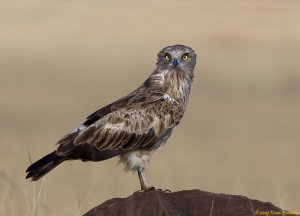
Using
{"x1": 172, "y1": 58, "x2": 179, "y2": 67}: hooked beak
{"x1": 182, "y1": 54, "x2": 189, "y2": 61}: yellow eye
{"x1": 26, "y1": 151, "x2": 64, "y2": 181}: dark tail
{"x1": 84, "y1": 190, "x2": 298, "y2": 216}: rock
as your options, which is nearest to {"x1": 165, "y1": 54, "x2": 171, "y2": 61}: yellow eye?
{"x1": 172, "y1": 58, "x2": 179, "y2": 67}: hooked beak

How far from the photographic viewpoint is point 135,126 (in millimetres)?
12031

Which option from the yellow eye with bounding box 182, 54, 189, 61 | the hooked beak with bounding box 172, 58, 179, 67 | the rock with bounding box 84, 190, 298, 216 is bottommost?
the rock with bounding box 84, 190, 298, 216

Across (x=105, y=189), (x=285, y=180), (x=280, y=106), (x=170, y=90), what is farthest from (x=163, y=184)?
(x=280, y=106)

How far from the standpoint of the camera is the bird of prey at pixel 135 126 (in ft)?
38.3

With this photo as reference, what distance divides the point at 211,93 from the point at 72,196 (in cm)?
1178

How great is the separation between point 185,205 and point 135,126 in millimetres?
2681

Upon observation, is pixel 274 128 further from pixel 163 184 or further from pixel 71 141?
pixel 71 141

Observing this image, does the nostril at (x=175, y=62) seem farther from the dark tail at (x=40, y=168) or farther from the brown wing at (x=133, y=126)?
the dark tail at (x=40, y=168)

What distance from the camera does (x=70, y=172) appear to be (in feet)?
60.3

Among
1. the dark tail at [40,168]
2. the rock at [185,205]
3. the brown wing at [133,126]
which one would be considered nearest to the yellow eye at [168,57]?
the brown wing at [133,126]

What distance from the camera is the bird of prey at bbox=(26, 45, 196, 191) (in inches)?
460

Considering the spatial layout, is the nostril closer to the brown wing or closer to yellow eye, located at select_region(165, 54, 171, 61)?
yellow eye, located at select_region(165, 54, 171, 61)

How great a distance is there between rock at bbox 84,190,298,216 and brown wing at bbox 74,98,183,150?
2.27m

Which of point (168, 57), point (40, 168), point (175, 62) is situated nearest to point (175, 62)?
point (175, 62)
